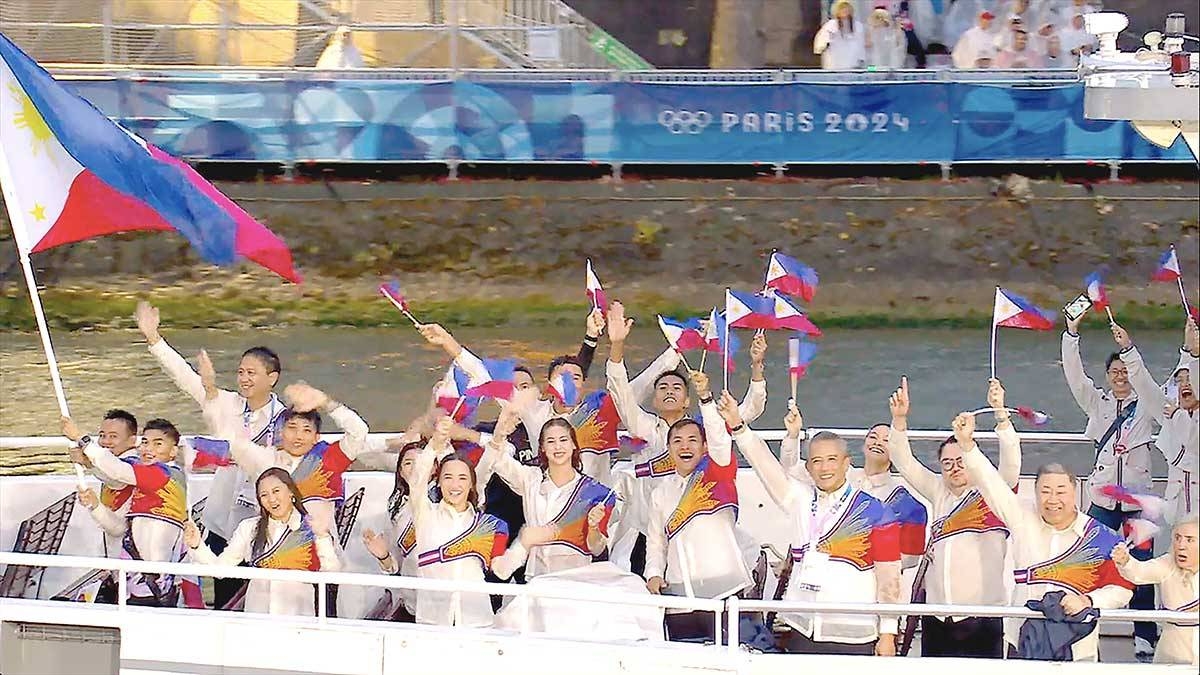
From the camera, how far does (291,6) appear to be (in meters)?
19.5

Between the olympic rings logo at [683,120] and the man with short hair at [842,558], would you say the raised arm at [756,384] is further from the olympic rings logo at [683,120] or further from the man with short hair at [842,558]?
the olympic rings logo at [683,120]

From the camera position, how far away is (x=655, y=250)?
66.1 feet

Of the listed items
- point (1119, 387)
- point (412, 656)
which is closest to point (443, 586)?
point (412, 656)

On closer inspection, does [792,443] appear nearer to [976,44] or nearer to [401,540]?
[401,540]

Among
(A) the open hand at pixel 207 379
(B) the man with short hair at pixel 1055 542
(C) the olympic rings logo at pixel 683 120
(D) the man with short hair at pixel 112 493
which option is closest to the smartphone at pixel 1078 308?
(B) the man with short hair at pixel 1055 542

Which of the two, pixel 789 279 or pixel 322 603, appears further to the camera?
pixel 789 279

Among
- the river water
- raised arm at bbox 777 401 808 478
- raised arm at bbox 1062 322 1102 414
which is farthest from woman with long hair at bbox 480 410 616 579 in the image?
the river water

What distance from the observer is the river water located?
17844 mm

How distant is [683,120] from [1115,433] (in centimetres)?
1005

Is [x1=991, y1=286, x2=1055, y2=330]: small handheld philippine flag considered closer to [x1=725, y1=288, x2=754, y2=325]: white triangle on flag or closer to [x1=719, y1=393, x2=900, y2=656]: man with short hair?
[x1=725, y1=288, x2=754, y2=325]: white triangle on flag

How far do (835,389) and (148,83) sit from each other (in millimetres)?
6852

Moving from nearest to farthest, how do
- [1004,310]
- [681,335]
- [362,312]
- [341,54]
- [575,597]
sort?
1. [575,597]
2. [1004,310]
3. [681,335]
4. [341,54]
5. [362,312]

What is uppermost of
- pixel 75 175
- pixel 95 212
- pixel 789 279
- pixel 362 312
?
pixel 75 175

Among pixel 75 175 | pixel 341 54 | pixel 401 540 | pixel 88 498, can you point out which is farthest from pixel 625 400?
pixel 341 54
